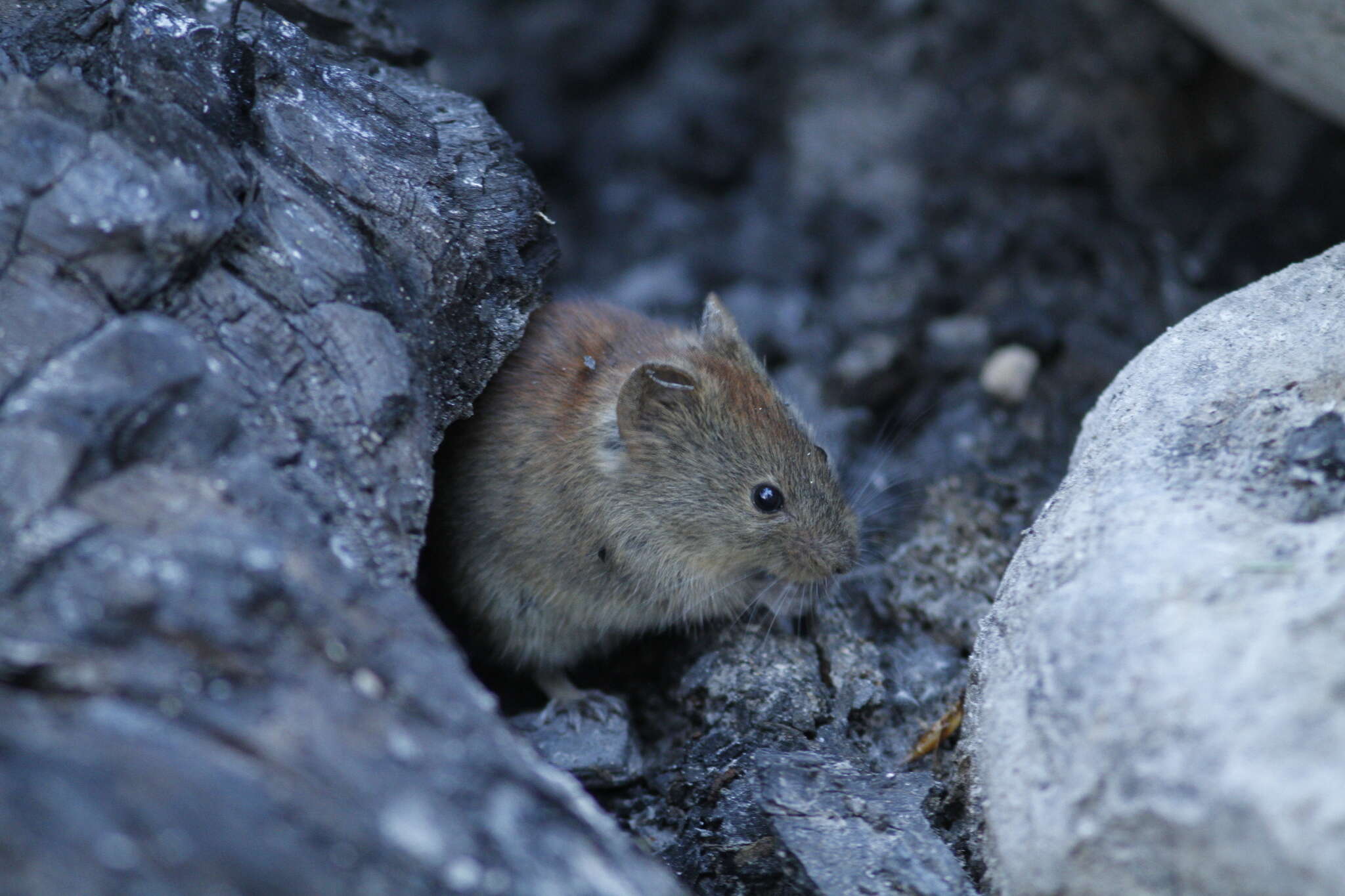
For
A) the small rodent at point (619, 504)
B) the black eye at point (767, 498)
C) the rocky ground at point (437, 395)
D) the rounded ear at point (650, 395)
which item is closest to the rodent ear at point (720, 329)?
the small rodent at point (619, 504)

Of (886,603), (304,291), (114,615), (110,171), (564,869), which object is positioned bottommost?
(886,603)

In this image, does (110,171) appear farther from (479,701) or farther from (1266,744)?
(1266,744)

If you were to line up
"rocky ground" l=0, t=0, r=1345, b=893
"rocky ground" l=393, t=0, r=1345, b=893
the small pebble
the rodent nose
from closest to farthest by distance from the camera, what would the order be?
"rocky ground" l=0, t=0, r=1345, b=893 → the rodent nose → "rocky ground" l=393, t=0, r=1345, b=893 → the small pebble

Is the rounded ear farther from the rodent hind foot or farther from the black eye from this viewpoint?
the rodent hind foot

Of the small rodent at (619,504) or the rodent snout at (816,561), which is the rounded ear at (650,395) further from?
the rodent snout at (816,561)

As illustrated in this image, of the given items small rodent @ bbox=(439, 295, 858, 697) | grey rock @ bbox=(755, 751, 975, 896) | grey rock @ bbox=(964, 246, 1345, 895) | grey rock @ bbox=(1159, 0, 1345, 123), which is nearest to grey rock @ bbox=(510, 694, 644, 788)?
small rodent @ bbox=(439, 295, 858, 697)

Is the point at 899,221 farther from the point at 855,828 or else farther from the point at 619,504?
the point at 855,828

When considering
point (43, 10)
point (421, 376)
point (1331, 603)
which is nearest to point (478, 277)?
point (421, 376)
